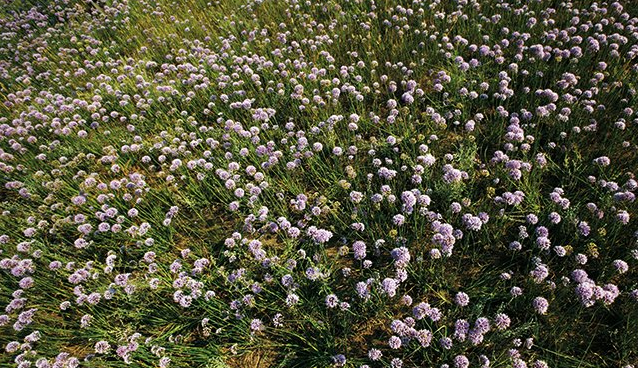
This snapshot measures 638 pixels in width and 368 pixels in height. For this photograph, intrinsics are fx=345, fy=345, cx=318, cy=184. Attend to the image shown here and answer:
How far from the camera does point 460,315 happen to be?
9.49ft

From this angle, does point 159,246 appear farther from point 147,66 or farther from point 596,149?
point 596,149

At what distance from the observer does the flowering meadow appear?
281 cm

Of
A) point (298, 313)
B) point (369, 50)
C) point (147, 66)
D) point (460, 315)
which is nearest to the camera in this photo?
point (460, 315)

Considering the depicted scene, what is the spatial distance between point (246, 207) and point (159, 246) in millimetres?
1029

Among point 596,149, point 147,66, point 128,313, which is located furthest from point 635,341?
point 147,66

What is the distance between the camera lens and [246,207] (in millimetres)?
4074

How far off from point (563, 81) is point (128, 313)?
5347mm

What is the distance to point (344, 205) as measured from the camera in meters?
3.91

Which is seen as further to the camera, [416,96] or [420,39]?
[420,39]

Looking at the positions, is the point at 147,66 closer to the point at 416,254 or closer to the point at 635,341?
the point at 416,254

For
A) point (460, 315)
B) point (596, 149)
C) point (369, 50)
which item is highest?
point (369, 50)

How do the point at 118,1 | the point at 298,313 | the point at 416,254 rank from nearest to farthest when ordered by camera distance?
1. the point at 298,313
2. the point at 416,254
3. the point at 118,1

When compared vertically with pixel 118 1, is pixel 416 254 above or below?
below

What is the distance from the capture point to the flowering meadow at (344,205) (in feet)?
9.23
